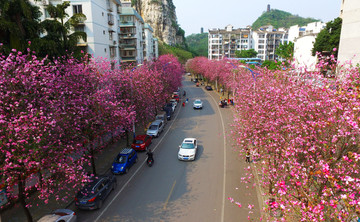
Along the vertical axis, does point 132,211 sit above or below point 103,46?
below

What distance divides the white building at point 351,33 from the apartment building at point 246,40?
92149 millimetres

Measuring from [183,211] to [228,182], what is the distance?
482cm

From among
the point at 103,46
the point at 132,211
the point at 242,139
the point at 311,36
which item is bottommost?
the point at 132,211

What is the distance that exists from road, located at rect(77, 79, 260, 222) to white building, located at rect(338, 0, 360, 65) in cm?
1880

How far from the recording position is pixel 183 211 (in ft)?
46.1

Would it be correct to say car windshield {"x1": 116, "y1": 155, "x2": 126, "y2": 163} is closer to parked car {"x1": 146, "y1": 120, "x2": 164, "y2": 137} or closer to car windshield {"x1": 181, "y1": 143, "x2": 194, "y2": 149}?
car windshield {"x1": 181, "y1": 143, "x2": 194, "y2": 149}

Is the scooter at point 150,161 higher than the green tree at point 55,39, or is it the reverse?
the green tree at point 55,39

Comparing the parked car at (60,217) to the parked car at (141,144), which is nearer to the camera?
the parked car at (60,217)

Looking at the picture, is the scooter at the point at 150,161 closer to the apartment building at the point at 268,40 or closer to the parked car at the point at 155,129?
the parked car at the point at 155,129

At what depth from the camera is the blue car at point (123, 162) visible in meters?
18.7

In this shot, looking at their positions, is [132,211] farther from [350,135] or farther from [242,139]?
[350,135]

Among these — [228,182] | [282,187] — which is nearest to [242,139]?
[228,182]

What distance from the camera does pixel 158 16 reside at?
123m

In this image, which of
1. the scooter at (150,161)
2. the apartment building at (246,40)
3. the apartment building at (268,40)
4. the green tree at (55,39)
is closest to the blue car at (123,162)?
the scooter at (150,161)
